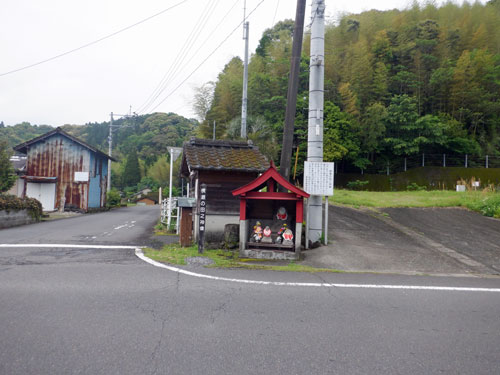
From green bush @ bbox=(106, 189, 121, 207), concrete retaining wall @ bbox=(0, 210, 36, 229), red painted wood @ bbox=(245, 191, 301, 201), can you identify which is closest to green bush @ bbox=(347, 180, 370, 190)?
green bush @ bbox=(106, 189, 121, 207)

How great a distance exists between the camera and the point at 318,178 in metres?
7.94

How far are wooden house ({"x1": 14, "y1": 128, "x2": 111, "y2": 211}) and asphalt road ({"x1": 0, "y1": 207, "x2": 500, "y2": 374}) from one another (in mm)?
17842

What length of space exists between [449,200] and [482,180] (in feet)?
41.0

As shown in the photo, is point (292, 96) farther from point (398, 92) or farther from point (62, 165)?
point (398, 92)

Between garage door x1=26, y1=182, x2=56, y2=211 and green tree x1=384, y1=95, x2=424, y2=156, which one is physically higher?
green tree x1=384, y1=95, x2=424, y2=156

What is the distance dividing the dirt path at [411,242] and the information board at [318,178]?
52.4 inches

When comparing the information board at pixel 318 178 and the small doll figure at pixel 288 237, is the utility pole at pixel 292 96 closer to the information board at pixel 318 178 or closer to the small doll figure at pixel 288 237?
the information board at pixel 318 178

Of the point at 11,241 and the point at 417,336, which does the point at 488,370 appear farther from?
the point at 11,241

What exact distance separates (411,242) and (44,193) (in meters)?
21.3

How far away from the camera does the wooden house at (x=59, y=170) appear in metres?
21.0

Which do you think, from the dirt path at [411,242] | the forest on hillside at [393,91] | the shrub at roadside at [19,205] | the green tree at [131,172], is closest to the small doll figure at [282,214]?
Answer: the dirt path at [411,242]

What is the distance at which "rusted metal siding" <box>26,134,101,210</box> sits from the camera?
21281mm

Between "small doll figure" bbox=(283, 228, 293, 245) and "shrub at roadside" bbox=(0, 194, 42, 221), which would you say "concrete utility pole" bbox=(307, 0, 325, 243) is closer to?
"small doll figure" bbox=(283, 228, 293, 245)

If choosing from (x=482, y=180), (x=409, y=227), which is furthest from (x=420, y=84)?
(x=409, y=227)
